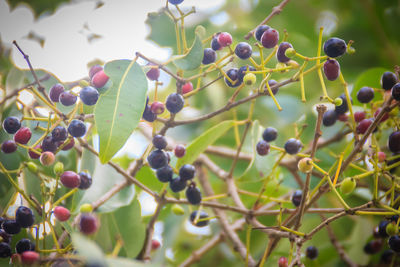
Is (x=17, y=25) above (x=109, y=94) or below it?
above

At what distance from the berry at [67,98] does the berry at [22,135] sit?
0.12 m

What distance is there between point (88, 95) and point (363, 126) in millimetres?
708

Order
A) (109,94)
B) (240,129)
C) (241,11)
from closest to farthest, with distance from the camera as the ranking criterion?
(109,94), (240,129), (241,11)

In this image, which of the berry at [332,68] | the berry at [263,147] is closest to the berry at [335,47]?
the berry at [332,68]

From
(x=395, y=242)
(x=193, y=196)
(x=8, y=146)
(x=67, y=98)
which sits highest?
(x=67, y=98)

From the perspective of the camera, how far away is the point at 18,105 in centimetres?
116

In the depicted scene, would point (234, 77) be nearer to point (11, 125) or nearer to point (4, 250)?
point (11, 125)

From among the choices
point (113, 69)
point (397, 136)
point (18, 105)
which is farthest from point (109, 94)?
point (397, 136)

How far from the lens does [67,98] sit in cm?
97

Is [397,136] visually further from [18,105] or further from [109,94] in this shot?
Answer: [18,105]

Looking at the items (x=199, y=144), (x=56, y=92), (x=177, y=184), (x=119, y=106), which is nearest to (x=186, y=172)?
(x=177, y=184)

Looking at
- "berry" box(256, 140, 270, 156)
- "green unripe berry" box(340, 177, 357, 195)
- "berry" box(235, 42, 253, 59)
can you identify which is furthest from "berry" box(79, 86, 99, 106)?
"green unripe berry" box(340, 177, 357, 195)

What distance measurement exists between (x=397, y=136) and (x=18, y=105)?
105 centimetres

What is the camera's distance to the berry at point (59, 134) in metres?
0.96
